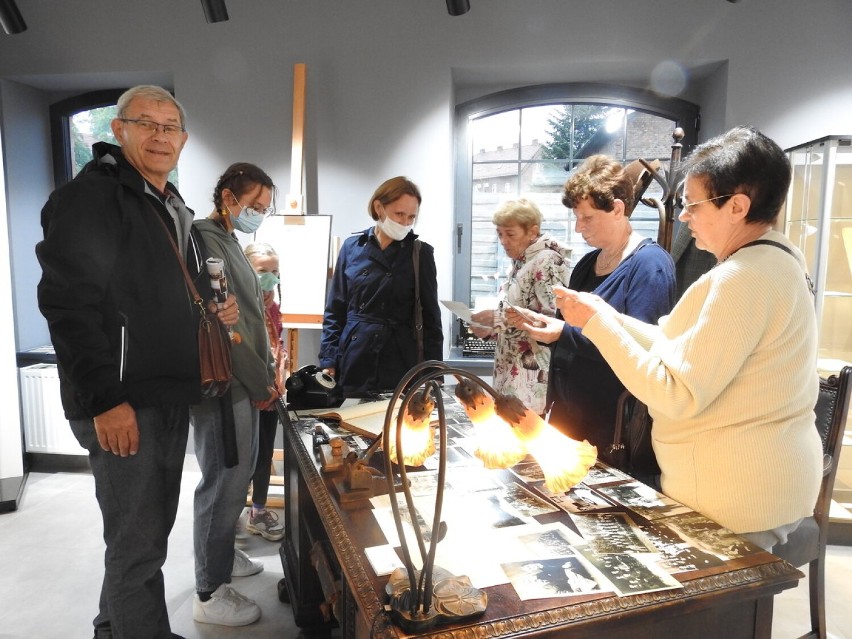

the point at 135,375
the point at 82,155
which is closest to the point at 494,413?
the point at 135,375

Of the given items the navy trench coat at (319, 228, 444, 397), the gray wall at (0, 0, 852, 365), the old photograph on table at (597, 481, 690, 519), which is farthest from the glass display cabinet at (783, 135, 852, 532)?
the old photograph on table at (597, 481, 690, 519)

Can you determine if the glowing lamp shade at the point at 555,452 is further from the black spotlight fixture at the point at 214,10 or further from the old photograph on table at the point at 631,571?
the black spotlight fixture at the point at 214,10

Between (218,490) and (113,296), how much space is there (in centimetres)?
78

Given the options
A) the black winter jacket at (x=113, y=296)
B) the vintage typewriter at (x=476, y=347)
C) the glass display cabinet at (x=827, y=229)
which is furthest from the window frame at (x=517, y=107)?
the black winter jacket at (x=113, y=296)

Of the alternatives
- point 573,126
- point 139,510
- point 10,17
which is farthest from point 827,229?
point 10,17

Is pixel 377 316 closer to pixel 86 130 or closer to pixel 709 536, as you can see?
pixel 709 536

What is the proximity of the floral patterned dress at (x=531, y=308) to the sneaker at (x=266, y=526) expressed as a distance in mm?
1250

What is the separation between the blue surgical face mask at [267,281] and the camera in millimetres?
2785

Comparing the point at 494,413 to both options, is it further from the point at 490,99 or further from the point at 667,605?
the point at 490,99

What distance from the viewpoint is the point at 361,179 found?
136 inches

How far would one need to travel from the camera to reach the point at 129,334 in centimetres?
148

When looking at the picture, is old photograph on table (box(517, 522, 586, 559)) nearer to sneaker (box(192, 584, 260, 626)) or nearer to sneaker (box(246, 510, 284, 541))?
sneaker (box(192, 584, 260, 626))

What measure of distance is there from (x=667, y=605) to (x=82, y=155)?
442 centimetres

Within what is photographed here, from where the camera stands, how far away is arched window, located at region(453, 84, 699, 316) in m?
3.63
